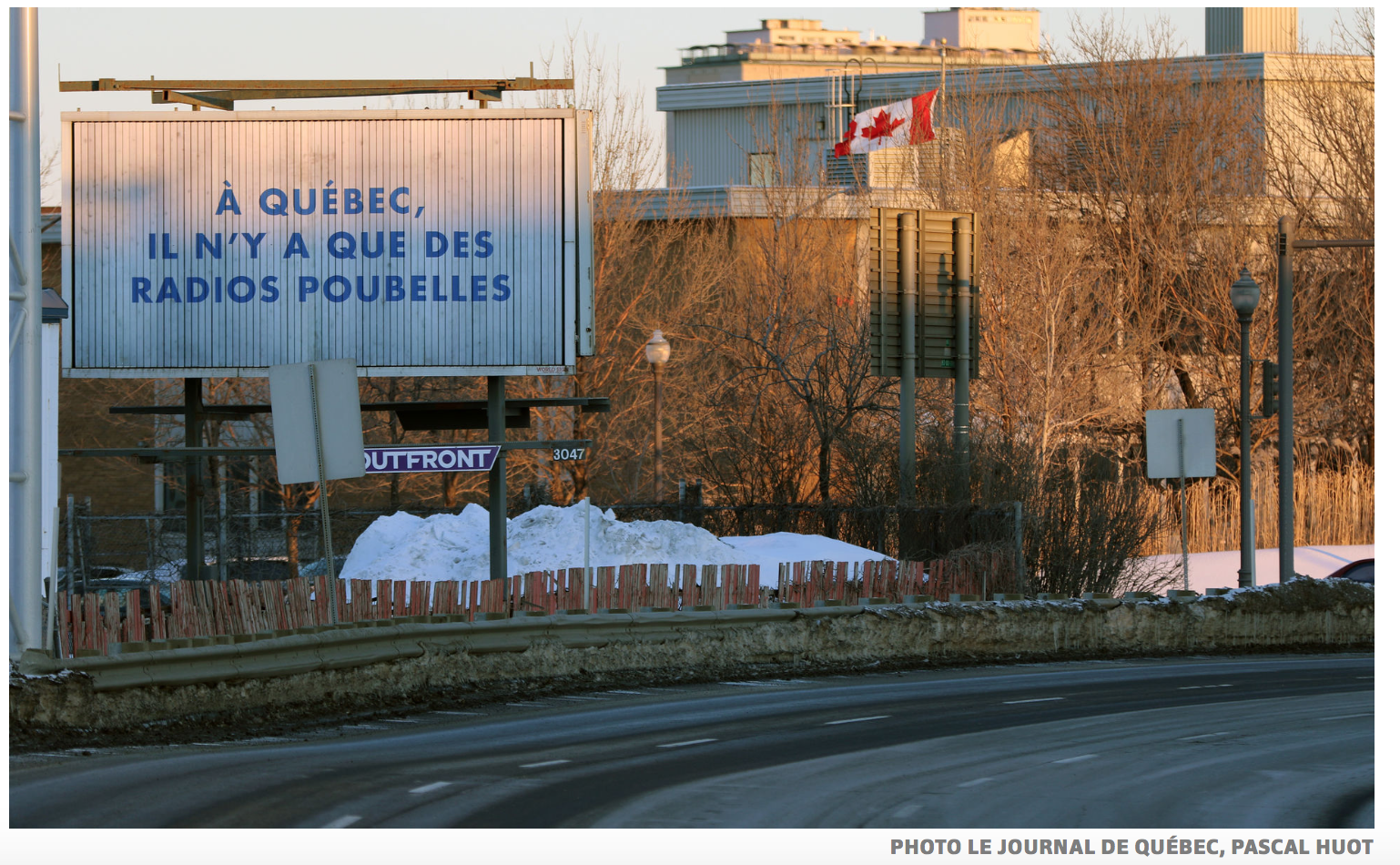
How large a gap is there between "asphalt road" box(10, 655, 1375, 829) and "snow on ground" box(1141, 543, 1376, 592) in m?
14.2

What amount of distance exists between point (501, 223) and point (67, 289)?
5043mm

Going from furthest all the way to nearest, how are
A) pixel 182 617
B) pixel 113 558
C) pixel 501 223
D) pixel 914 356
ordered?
pixel 113 558 < pixel 914 356 < pixel 501 223 < pixel 182 617

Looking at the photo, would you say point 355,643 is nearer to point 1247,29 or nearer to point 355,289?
point 355,289

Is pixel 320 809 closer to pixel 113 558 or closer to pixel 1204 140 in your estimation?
pixel 113 558

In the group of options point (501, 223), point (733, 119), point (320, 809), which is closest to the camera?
point (320, 809)

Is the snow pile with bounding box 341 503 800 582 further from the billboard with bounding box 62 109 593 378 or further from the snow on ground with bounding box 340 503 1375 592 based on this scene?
the billboard with bounding box 62 109 593 378

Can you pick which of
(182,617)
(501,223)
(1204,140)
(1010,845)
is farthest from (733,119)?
(1010,845)

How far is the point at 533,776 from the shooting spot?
33.1ft

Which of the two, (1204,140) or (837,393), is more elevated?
(1204,140)

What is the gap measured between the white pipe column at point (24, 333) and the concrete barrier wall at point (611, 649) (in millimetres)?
513

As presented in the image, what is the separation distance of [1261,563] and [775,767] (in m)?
23.8

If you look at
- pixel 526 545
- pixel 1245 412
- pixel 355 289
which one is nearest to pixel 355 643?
pixel 355 289

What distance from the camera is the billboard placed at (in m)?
19.1

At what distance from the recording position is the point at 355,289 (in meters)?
19.2
